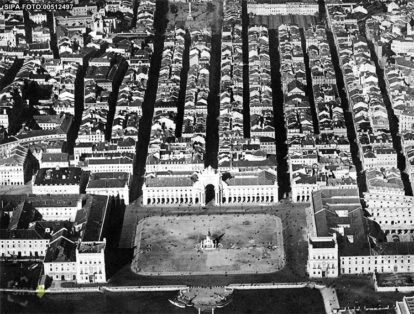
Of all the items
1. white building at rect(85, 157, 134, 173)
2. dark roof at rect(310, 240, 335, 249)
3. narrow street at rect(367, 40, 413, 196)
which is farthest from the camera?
white building at rect(85, 157, 134, 173)

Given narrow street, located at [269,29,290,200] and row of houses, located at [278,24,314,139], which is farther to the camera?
row of houses, located at [278,24,314,139]

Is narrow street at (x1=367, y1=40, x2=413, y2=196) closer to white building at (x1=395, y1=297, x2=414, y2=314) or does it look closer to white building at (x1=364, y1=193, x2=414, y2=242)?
white building at (x1=364, y1=193, x2=414, y2=242)

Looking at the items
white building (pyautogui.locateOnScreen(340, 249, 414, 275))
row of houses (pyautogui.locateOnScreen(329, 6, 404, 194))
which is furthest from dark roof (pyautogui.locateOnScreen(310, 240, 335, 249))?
row of houses (pyautogui.locateOnScreen(329, 6, 404, 194))

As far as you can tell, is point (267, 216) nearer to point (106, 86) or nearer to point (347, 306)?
point (347, 306)

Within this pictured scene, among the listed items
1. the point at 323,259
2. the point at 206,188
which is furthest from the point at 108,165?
the point at 323,259

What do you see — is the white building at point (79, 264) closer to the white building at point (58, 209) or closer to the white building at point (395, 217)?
the white building at point (58, 209)

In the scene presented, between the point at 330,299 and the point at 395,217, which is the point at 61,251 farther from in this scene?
the point at 395,217
